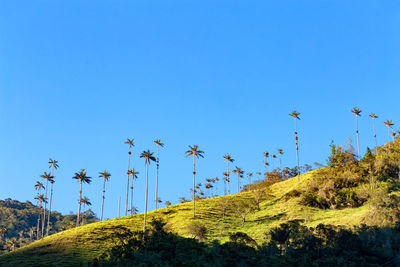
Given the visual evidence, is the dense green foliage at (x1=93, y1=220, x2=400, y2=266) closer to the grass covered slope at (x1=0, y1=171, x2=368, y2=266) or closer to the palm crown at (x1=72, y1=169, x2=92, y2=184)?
the grass covered slope at (x1=0, y1=171, x2=368, y2=266)

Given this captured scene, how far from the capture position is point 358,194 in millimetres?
98500

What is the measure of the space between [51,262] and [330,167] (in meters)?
82.4

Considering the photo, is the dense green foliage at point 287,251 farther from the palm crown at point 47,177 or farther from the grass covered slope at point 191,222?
the palm crown at point 47,177

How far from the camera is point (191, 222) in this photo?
3954 inches

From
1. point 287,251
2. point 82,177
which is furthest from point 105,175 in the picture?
point 287,251

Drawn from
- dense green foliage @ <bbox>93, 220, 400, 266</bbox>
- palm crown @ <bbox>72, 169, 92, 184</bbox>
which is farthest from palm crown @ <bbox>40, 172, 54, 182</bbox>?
dense green foliage @ <bbox>93, 220, 400, 266</bbox>

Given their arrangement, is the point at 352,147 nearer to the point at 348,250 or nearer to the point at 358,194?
the point at 358,194

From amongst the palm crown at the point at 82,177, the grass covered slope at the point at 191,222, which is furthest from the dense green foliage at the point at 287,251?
the palm crown at the point at 82,177

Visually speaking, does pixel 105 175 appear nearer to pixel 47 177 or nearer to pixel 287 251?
pixel 47 177

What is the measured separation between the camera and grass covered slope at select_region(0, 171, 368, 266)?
77.6m

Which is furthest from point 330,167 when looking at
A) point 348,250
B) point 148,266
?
point 148,266

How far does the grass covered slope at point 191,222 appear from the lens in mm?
77625

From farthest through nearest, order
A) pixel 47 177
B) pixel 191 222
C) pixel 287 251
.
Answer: pixel 47 177, pixel 191 222, pixel 287 251

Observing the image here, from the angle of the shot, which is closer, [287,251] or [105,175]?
[287,251]
